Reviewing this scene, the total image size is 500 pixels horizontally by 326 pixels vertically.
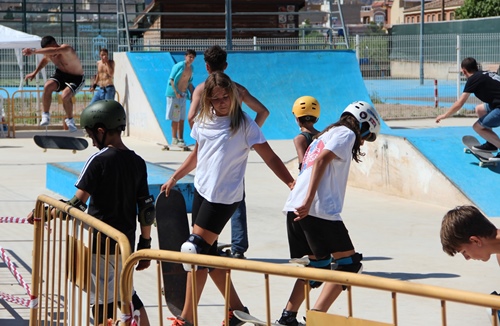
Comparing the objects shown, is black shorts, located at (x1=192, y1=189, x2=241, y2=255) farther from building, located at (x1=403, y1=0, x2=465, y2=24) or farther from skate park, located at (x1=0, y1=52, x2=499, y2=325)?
building, located at (x1=403, y1=0, x2=465, y2=24)

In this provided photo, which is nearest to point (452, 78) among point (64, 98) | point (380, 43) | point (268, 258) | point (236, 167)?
point (380, 43)

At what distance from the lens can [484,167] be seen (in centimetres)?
1132

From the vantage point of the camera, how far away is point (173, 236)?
6.14m

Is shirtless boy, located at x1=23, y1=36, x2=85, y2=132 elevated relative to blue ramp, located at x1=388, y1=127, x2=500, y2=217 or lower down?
elevated

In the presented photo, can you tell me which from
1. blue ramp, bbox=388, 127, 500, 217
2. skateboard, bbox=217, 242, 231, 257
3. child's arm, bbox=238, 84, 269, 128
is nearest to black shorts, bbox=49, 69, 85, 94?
blue ramp, bbox=388, 127, 500, 217

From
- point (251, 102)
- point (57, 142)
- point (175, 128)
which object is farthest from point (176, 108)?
point (251, 102)

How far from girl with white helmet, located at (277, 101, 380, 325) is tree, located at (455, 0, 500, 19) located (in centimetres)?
5380

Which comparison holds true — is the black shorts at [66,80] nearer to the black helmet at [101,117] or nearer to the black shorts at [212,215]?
the black shorts at [212,215]

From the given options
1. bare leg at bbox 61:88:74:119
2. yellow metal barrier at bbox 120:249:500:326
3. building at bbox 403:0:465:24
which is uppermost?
building at bbox 403:0:465:24

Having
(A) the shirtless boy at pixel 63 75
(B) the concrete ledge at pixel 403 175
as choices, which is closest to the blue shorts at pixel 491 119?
(B) the concrete ledge at pixel 403 175

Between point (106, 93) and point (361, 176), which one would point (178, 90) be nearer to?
point (106, 93)

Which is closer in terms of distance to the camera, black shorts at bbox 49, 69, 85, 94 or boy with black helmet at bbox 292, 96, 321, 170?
boy with black helmet at bbox 292, 96, 321, 170

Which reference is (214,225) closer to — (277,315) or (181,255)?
(277,315)

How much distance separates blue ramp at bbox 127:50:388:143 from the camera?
774 inches
